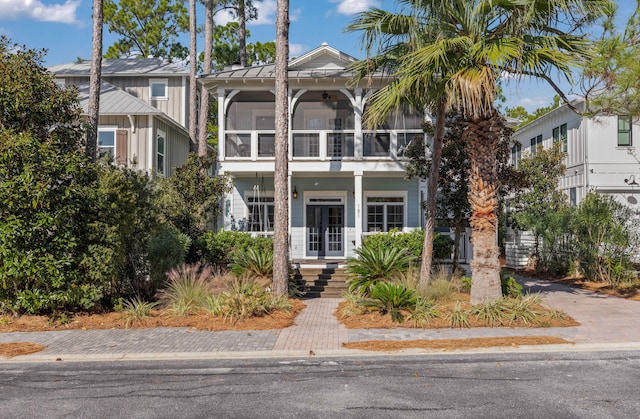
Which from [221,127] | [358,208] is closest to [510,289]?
[358,208]

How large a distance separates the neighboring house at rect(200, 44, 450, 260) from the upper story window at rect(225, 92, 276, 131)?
1.4 inches

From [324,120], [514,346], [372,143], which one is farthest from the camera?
[324,120]

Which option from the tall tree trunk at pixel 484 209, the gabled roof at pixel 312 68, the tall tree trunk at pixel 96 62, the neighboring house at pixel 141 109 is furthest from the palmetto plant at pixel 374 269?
the neighboring house at pixel 141 109

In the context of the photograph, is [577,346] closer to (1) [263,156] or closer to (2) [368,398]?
(2) [368,398]

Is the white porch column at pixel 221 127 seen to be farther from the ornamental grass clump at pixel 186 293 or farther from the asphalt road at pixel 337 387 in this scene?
the asphalt road at pixel 337 387

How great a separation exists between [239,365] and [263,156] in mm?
10876

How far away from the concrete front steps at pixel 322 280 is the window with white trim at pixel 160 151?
8430 mm

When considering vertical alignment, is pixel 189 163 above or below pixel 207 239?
above

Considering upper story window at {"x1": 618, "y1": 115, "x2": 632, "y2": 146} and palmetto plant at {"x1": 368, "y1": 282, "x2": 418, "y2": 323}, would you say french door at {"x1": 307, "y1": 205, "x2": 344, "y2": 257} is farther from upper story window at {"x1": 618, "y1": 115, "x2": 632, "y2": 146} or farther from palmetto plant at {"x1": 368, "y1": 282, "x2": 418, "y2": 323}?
upper story window at {"x1": 618, "y1": 115, "x2": 632, "y2": 146}

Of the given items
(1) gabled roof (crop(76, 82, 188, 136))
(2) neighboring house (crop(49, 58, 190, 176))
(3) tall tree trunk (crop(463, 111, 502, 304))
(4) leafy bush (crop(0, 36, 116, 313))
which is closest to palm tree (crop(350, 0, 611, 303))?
(3) tall tree trunk (crop(463, 111, 502, 304))

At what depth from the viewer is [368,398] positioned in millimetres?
6188

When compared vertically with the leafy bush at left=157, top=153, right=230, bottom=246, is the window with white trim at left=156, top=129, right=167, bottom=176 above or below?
above

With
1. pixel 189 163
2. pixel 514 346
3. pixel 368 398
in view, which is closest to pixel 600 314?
pixel 514 346

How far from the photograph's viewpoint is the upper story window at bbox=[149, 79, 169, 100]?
2564 cm
